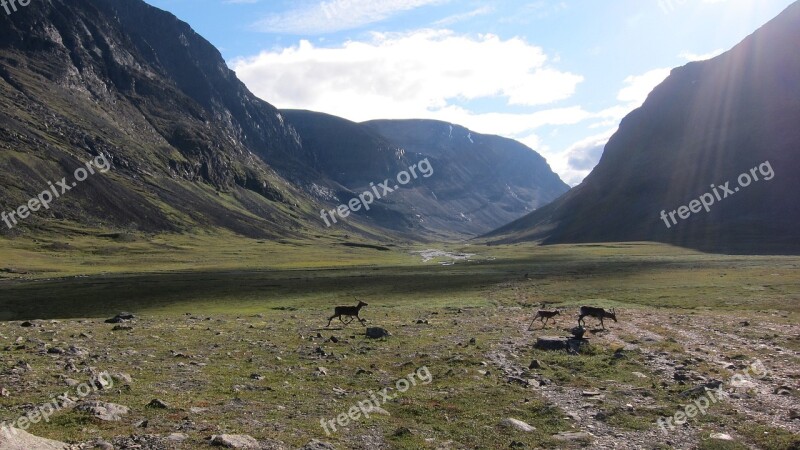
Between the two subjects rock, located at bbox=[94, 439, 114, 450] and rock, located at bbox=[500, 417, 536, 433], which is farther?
rock, located at bbox=[500, 417, 536, 433]

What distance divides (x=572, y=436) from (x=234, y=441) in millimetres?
9454

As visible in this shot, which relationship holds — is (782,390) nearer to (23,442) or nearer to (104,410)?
(104,410)

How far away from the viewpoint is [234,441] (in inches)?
537

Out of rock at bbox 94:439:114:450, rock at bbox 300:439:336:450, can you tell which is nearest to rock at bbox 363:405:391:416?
rock at bbox 300:439:336:450

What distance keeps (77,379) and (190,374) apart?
3790 mm

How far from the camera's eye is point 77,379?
61.7 ft

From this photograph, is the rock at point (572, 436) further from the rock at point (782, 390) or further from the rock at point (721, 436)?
the rock at point (782, 390)

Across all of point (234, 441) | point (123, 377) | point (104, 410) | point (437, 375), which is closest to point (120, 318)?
point (123, 377)

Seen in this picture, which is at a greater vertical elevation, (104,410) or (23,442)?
(23,442)

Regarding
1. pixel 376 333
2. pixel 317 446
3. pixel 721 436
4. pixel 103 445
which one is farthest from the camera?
pixel 376 333

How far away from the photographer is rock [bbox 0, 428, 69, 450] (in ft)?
35.4

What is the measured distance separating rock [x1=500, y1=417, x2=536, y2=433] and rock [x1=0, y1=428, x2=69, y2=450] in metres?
11.7

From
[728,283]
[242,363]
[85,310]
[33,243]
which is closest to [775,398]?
[242,363]

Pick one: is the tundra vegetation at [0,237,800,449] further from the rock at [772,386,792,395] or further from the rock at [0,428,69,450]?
the rock at [0,428,69,450]
